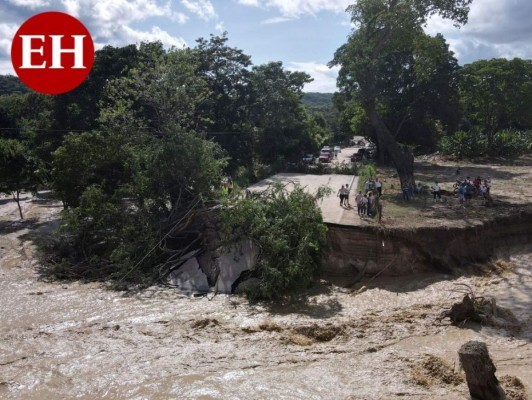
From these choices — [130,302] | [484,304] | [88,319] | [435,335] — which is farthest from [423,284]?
[88,319]

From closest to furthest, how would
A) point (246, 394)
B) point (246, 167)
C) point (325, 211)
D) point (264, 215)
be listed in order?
point (246, 394) < point (264, 215) < point (325, 211) < point (246, 167)

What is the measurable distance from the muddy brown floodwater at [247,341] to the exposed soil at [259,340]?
31 mm

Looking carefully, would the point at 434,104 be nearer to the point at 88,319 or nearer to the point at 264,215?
the point at 264,215

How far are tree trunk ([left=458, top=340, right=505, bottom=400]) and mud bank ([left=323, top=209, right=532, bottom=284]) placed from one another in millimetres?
7250

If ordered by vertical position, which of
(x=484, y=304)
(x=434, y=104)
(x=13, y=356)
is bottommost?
(x=13, y=356)

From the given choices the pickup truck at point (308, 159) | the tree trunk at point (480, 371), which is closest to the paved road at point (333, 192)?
the pickup truck at point (308, 159)

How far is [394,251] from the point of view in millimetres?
15469

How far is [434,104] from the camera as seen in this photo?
36.5 metres

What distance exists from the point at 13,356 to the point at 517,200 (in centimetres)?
2021

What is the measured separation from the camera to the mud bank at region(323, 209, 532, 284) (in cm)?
1538

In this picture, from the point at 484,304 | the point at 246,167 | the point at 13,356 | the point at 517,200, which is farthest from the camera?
the point at 246,167

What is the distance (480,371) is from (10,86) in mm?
102558

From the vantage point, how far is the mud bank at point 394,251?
50.5 ft

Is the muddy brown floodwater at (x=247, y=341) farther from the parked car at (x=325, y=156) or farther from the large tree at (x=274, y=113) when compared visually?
the parked car at (x=325, y=156)
